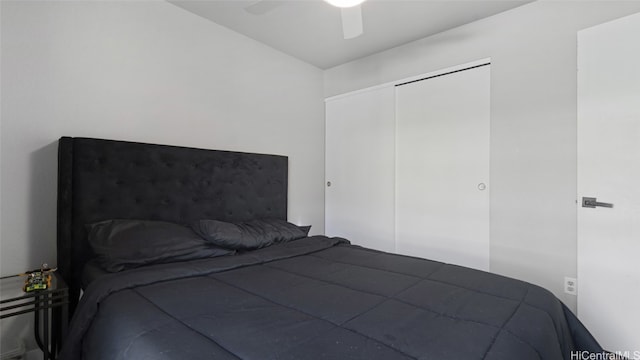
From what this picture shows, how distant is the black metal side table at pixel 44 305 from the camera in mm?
1368

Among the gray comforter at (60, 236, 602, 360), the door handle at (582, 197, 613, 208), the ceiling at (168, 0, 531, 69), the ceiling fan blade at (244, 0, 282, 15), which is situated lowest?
the gray comforter at (60, 236, 602, 360)

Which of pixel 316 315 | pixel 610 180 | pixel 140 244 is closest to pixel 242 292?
pixel 316 315

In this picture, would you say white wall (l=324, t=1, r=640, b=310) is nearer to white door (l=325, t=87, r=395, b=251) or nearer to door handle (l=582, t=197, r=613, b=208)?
door handle (l=582, t=197, r=613, b=208)

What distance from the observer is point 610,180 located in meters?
1.89

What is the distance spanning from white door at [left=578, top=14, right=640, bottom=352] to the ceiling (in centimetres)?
73

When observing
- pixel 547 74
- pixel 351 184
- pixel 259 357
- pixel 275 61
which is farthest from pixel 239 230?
pixel 547 74

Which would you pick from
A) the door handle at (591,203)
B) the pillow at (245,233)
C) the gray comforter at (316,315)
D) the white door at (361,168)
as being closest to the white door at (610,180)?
the door handle at (591,203)

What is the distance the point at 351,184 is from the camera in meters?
3.41

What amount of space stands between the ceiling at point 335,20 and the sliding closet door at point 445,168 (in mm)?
467

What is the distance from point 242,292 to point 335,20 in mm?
2332

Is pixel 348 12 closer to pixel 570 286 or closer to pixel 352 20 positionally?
pixel 352 20

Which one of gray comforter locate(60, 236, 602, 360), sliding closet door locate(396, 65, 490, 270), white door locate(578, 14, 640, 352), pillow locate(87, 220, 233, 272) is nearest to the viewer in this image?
gray comforter locate(60, 236, 602, 360)

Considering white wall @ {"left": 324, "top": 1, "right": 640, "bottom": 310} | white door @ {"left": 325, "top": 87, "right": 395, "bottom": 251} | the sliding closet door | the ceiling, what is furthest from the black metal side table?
white wall @ {"left": 324, "top": 1, "right": 640, "bottom": 310}

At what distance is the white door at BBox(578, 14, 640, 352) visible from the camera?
1820mm
